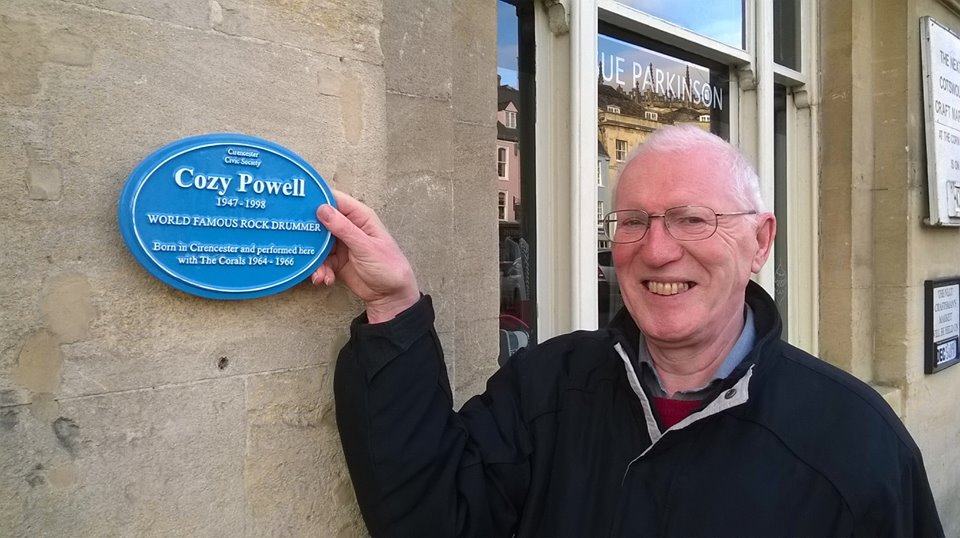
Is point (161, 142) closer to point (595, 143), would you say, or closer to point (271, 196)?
point (271, 196)

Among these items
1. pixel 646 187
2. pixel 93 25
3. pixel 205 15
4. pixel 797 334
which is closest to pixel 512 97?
pixel 646 187

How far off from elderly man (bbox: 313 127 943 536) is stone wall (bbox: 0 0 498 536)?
0.14 m

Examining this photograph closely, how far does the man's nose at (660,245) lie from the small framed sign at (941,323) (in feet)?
13.3

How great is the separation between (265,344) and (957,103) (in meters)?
5.51

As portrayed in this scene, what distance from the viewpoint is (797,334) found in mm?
4746

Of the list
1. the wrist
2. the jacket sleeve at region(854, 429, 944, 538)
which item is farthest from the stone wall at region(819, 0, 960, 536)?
the wrist

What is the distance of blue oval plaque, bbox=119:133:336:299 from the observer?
4.52 ft

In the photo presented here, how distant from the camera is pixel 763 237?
1763 mm

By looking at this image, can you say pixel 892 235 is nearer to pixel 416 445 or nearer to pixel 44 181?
pixel 416 445

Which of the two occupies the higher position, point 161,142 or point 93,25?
point 93,25

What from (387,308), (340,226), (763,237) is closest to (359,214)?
(340,226)

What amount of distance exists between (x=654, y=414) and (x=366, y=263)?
0.80 meters

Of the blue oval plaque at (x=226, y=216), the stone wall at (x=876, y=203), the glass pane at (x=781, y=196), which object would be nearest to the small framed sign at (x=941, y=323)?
the stone wall at (x=876, y=203)

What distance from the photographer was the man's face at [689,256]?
1.64 meters
